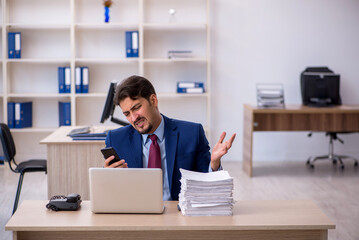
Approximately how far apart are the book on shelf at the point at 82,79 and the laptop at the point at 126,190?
175 inches

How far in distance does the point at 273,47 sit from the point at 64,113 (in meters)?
2.76

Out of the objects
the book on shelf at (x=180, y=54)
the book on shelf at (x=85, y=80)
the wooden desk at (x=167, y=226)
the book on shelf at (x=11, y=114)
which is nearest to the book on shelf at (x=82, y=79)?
the book on shelf at (x=85, y=80)

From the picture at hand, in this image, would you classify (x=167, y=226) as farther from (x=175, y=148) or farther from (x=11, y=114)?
(x=11, y=114)

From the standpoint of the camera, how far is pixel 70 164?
446 centimetres

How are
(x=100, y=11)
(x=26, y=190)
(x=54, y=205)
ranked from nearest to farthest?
(x=54, y=205) → (x=26, y=190) → (x=100, y=11)

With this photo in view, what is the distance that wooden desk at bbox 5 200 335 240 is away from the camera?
2309mm

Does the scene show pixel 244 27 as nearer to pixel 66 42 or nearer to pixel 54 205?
pixel 66 42

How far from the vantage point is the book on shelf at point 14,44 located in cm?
673

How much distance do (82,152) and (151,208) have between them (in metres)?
2.13

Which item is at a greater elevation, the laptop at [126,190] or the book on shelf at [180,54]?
the book on shelf at [180,54]

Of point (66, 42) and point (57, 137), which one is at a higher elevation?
point (66, 42)

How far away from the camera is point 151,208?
2.44 meters

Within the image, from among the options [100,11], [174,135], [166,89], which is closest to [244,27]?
[166,89]

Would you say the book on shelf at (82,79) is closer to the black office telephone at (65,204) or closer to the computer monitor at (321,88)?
the computer monitor at (321,88)
